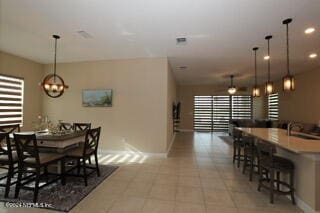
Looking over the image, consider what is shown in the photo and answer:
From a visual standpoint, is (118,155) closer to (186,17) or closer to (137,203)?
(137,203)

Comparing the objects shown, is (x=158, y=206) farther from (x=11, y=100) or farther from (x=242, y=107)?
(x=242, y=107)

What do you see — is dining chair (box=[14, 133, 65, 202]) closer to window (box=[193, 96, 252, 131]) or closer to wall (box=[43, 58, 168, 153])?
wall (box=[43, 58, 168, 153])

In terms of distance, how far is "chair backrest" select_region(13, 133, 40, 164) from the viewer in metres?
2.65

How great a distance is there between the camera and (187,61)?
5.52 m

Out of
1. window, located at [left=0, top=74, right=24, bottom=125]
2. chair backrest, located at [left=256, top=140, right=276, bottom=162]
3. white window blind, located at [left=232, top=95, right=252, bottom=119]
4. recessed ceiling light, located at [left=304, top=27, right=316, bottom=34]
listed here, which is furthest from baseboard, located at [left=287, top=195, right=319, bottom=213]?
white window blind, located at [left=232, top=95, right=252, bottom=119]

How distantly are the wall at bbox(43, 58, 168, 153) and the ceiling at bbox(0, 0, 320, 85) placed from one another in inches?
17.4

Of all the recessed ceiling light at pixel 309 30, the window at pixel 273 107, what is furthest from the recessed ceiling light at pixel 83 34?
the window at pixel 273 107

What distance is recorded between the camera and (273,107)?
9.59m

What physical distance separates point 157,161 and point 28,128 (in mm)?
4314

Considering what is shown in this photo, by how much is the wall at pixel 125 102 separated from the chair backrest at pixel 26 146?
2721mm

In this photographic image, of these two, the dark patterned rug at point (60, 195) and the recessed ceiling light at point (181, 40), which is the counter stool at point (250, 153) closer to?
the recessed ceiling light at point (181, 40)

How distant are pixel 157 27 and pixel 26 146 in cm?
296

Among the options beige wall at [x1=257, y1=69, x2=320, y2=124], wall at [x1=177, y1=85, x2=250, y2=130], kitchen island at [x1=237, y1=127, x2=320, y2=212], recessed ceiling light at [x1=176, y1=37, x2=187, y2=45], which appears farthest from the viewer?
wall at [x1=177, y1=85, x2=250, y2=130]

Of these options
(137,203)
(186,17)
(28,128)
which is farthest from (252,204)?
(28,128)
